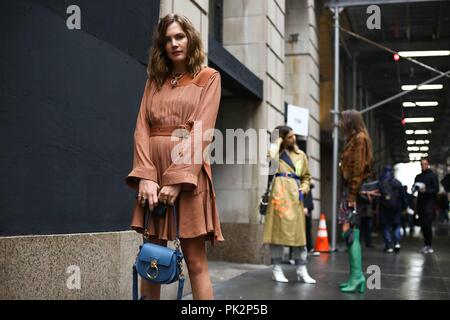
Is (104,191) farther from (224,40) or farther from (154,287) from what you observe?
(224,40)

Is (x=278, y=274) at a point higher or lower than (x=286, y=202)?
lower

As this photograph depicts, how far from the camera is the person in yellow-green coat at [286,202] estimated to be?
7.31 metres

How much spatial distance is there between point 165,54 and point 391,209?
409 inches

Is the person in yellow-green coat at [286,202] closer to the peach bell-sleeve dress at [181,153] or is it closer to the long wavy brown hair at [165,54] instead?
the long wavy brown hair at [165,54]

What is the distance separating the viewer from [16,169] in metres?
4.00

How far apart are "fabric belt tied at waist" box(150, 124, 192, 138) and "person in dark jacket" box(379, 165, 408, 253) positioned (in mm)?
10100

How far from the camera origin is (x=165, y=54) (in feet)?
11.2

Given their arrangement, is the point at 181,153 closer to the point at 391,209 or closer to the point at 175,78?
the point at 175,78

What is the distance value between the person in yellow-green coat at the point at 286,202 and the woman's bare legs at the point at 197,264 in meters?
4.17

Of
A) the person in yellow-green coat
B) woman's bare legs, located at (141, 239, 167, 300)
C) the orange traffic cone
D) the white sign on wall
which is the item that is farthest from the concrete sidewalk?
woman's bare legs, located at (141, 239, 167, 300)

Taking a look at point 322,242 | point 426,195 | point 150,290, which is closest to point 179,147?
point 150,290

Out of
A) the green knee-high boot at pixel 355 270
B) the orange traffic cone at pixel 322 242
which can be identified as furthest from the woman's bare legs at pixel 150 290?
the orange traffic cone at pixel 322 242

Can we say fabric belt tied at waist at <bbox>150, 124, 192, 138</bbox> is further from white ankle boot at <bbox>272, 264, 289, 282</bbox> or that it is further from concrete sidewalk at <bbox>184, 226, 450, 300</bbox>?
white ankle boot at <bbox>272, 264, 289, 282</bbox>
